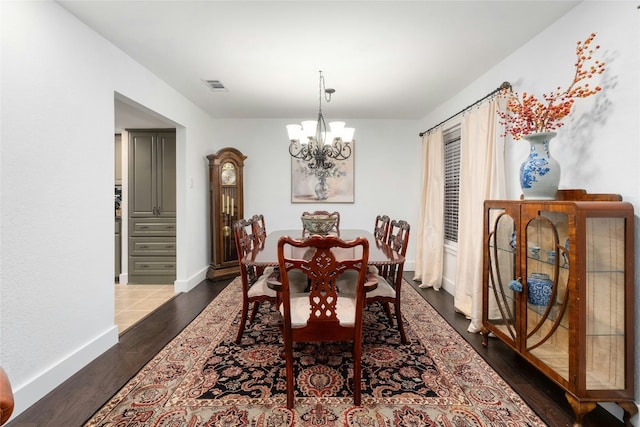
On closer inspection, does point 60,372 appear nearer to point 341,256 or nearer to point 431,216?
point 341,256

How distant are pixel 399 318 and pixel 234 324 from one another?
153cm

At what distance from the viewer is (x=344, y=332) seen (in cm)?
179

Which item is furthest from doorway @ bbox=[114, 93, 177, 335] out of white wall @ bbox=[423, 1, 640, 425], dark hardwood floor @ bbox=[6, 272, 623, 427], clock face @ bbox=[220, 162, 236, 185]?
white wall @ bbox=[423, 1, 640, 425]

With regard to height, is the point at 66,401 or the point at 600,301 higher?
the point at 600,301

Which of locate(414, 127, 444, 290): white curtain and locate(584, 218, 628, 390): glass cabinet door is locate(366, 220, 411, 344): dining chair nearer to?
locate(584, 218, 628, 390): glass cabinet door

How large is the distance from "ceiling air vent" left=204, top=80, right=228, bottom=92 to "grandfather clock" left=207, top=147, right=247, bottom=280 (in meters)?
1.04

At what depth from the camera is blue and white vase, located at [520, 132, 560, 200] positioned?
1873mm

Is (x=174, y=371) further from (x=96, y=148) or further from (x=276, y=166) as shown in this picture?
(x=276, y=166)

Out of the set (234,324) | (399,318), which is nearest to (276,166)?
(234,324)

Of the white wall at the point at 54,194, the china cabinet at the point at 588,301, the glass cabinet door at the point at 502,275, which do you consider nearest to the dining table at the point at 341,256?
the glass cabinet door at the point at 502,275

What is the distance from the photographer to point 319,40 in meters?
2.38

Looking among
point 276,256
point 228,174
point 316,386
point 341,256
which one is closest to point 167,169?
point 228,174

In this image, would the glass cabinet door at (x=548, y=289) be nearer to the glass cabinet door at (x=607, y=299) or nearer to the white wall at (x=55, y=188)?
the glass cabinet door at (x=607, y=299)

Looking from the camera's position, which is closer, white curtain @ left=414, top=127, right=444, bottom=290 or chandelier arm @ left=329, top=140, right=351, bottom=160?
chandelier arm @ left=329, top=140, right=351, bottom=160
